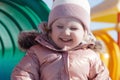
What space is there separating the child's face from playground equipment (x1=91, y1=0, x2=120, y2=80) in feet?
1.27

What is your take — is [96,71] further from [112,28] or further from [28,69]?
[112,28]

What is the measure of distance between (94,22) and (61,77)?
55 cm

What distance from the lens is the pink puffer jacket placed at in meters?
1.33

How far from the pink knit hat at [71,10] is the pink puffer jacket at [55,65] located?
9cm

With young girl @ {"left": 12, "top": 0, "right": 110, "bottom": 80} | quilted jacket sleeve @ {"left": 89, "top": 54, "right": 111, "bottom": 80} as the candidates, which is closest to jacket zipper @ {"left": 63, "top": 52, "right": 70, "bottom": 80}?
young girl @ {"left": 12, "top": 0, "right": 110, "bottom": 80}

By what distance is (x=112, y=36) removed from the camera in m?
1.90

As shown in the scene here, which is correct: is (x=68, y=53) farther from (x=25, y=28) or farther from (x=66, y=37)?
(x=25, y=28)

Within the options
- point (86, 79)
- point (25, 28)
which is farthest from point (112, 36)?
point (86, 79)

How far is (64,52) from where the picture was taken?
4.47ft

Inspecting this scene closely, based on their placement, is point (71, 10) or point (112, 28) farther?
point (112, 28)

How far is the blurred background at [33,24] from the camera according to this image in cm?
166

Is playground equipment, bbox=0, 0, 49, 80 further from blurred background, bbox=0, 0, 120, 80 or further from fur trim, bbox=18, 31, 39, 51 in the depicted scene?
fur trim, bbox=18, 31, 39, 51

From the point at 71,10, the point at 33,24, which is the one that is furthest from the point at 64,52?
the point at 33,24

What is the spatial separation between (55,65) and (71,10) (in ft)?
0.65
